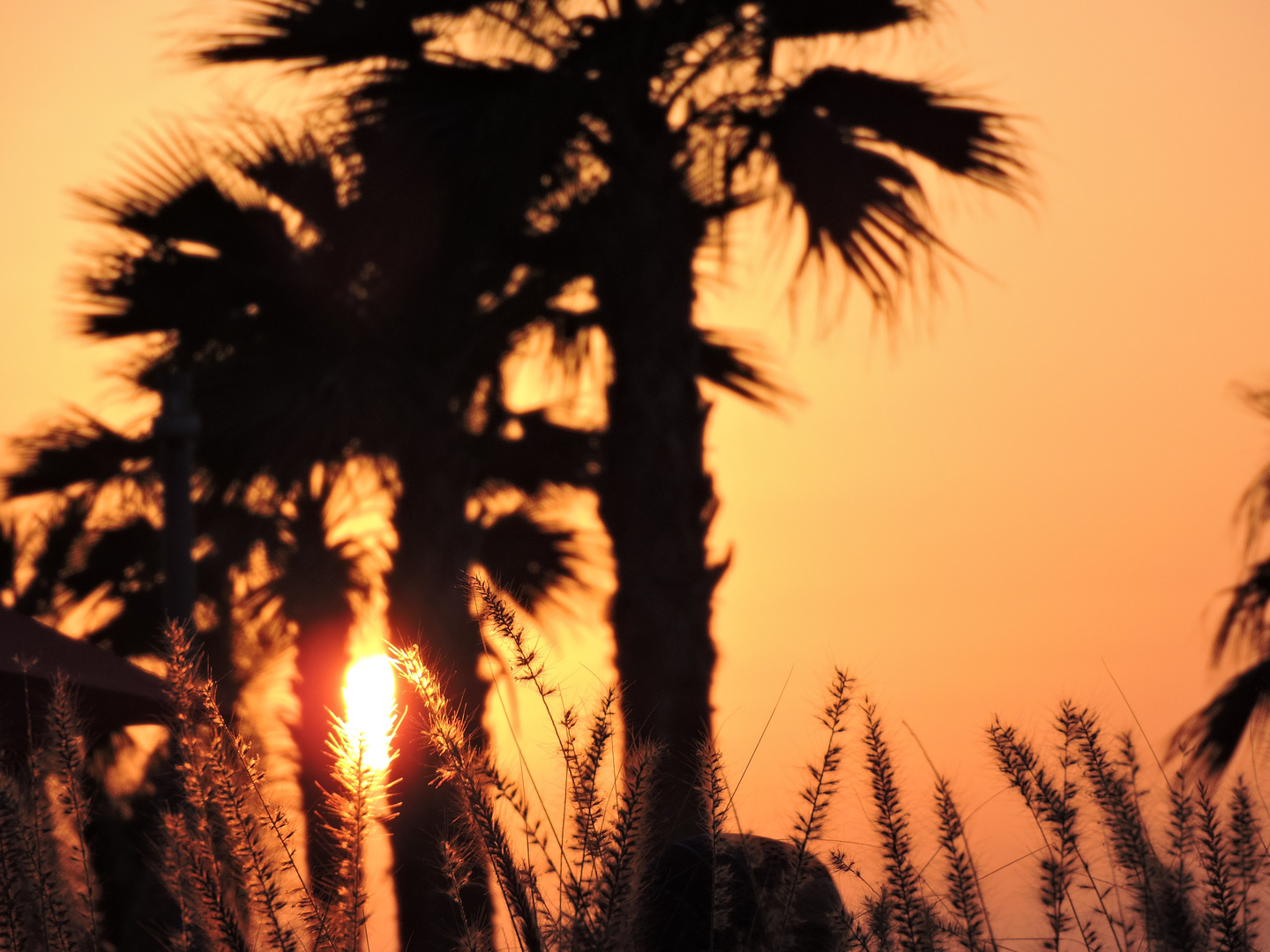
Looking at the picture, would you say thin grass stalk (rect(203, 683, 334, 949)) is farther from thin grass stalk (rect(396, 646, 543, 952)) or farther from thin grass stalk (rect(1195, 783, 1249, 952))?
thin grass stalk (rect(1195, 783, 1249, 952))

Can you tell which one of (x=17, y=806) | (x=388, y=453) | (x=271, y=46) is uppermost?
(x=271, y=46)

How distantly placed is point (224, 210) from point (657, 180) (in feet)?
10.6

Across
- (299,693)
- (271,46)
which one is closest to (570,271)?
(271,46)

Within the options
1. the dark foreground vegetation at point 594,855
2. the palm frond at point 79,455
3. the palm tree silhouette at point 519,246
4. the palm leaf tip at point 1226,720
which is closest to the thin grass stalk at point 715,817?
the dark foreground vegetation at point 594,855

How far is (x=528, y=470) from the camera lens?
10.1 metres

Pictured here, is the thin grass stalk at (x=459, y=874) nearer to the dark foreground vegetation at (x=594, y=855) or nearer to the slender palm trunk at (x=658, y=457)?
the dark foreground vegetation at (x=594, y=855)

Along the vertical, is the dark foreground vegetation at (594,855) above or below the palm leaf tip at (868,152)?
below

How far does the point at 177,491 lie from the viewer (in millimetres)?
5762

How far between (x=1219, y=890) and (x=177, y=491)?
4921 millimetres

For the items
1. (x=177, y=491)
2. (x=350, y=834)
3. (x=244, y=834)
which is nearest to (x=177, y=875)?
(x=244, y=834)

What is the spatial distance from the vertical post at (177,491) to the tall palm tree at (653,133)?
5.79 feet

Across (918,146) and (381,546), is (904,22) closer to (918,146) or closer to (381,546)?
(918,146)

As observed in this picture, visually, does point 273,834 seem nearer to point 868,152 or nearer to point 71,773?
point 71,773

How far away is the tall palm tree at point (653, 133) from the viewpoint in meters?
6.30
